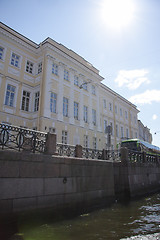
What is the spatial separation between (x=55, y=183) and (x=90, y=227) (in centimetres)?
197

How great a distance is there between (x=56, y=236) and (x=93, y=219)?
1996mm

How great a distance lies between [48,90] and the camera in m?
17.9

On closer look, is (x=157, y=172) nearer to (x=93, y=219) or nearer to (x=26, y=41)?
(x=93, y=219)

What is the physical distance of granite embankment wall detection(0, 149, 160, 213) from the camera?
535cm

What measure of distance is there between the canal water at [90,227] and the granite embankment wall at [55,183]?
0.54 metres

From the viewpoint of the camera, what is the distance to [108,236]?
4625mm

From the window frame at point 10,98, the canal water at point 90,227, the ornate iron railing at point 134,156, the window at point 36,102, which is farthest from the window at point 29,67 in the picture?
the canal water at point 90,227

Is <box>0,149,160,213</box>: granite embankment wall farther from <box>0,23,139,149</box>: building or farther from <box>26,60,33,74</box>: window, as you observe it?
<box>26,60,33,74</box>: window

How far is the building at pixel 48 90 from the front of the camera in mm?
16672

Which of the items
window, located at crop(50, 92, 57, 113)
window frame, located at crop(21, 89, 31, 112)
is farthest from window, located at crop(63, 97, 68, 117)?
window frame, located at crop(21, 89, 31, 112)

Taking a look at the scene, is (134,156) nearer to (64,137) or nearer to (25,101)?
(64,137)

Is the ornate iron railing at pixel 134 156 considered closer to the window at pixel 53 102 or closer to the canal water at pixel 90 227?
the canal water at pixel 90 227

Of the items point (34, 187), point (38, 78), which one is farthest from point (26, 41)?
point (34, 187)

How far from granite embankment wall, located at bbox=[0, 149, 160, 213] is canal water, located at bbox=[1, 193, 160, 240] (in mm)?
537
